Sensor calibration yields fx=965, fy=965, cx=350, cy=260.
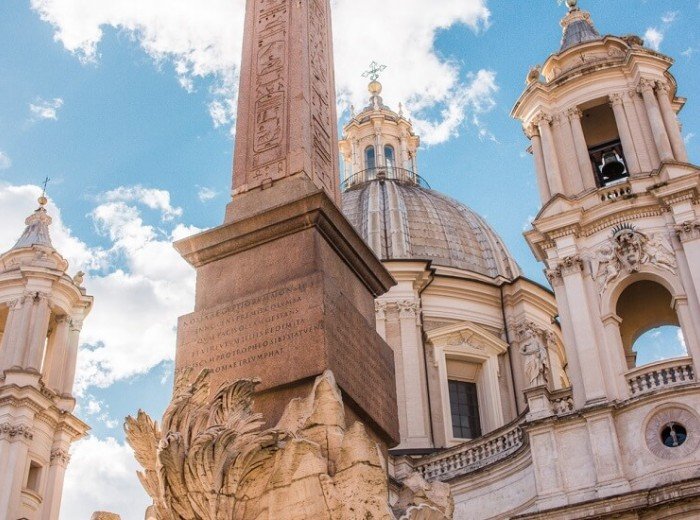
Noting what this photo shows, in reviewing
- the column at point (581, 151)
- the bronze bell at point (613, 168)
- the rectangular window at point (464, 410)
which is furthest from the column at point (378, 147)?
the bronze bell at point (613, 168)

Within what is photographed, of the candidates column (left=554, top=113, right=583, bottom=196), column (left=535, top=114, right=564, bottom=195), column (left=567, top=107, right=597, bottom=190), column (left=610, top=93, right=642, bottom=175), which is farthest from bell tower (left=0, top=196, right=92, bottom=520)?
column (left=610, top=93, right=642, bottom=175)

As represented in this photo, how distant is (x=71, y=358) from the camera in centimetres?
3039

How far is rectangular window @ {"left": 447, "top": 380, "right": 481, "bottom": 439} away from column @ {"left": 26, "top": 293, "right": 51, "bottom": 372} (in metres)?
12.3

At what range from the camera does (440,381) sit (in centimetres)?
2853

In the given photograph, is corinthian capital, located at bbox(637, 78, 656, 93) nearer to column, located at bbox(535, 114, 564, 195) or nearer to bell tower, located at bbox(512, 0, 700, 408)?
bell tower, located at bbox(512, 0, 700, 408)

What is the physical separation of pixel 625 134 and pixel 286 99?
16801mm

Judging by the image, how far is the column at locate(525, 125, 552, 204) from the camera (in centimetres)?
2427

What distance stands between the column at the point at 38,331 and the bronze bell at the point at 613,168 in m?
16.9

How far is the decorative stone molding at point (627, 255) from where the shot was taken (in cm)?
2155

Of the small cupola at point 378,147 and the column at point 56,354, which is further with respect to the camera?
the small cupola at point 378,147

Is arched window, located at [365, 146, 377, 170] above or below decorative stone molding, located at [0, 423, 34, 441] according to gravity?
above

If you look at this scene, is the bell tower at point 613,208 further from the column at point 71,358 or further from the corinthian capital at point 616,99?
the column at point 71,358

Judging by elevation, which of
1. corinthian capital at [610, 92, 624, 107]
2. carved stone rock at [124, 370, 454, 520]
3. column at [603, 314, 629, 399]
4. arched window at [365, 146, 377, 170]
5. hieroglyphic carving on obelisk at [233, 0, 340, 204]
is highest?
arched window at [365, 146, 377, 170]

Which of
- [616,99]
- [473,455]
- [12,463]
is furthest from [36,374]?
[616,99]
